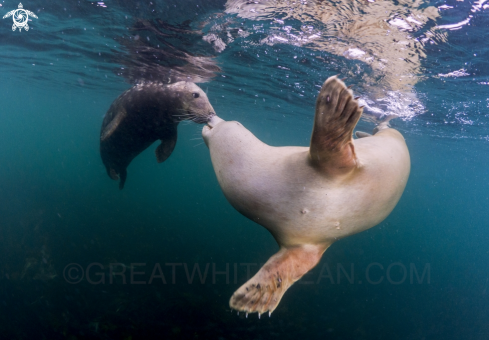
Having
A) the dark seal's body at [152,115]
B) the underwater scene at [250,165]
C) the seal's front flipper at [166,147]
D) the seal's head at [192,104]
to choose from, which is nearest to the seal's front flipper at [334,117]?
the underwater scene at [250,165]

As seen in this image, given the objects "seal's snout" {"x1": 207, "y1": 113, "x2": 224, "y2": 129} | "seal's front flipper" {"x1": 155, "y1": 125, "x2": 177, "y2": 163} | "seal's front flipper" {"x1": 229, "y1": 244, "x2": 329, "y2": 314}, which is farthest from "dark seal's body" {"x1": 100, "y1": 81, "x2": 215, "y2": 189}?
"seal's front flipper" {"x1": 229, "y1": 244, "x2": 329, "y2": 314}

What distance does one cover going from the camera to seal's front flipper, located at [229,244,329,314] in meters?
1.64

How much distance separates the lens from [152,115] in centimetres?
622

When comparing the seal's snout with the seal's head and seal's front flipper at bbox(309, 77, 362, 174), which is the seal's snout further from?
seal's front flipper at bbox(309, 77, 362, 174)

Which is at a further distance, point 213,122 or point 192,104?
point 192,104

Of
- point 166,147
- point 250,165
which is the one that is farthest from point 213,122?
point 166,147

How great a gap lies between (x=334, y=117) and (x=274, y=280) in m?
1.05

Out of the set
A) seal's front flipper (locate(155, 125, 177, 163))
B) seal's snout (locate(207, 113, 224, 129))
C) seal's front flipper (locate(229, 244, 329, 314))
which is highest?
seal's snout (locate(207, 113, 224, 129))

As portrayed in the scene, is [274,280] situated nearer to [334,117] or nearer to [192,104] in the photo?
[334,117]

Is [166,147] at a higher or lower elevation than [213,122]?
lower

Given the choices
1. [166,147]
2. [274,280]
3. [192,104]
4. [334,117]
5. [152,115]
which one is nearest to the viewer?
[334,117]

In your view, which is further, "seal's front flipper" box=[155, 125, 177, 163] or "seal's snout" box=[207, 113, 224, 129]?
"seal's front flipper" box=[155, 125, 177, 163]

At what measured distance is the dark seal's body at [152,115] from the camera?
5367 mm

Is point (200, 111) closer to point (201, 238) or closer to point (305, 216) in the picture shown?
point (305, 216)
